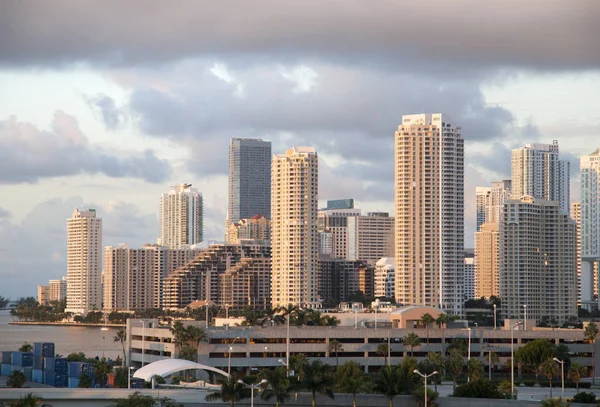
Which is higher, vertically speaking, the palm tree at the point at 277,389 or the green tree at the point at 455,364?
the palm tree at the point at 277,389

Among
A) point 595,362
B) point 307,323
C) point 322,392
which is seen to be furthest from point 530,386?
point 307,323

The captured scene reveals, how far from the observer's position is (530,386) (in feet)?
405

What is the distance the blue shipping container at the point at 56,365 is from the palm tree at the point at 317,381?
3806 cm

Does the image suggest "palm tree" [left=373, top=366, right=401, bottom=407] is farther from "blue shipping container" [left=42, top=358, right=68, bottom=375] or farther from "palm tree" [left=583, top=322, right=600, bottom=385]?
"palm tree" [left=583, top=322, right=600, bottom=385]

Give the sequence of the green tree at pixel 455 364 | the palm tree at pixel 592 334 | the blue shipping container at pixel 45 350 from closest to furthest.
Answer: the green tree at pixel 455 364
the blue shipping container at pixel 45 350
the palm tree at pixel 592 334

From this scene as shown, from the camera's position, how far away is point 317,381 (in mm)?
83438

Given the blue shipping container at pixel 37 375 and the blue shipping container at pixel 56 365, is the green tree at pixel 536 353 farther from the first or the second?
the blue shipping container at pixel 37 375

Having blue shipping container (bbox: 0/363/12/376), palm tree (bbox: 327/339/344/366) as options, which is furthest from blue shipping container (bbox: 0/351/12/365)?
palm tree (bbox: 327/339/344/366)

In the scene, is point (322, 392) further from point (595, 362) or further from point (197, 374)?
point (595, 362)

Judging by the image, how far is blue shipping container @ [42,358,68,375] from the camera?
11481cm

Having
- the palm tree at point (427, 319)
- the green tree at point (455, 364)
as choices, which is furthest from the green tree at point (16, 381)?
the palm tree at point (427, 319)

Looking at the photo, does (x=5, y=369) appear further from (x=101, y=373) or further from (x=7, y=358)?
(x=101, y=373)

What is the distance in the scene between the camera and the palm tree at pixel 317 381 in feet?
273

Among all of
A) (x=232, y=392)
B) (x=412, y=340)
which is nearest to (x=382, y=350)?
(x=412, y=340)
